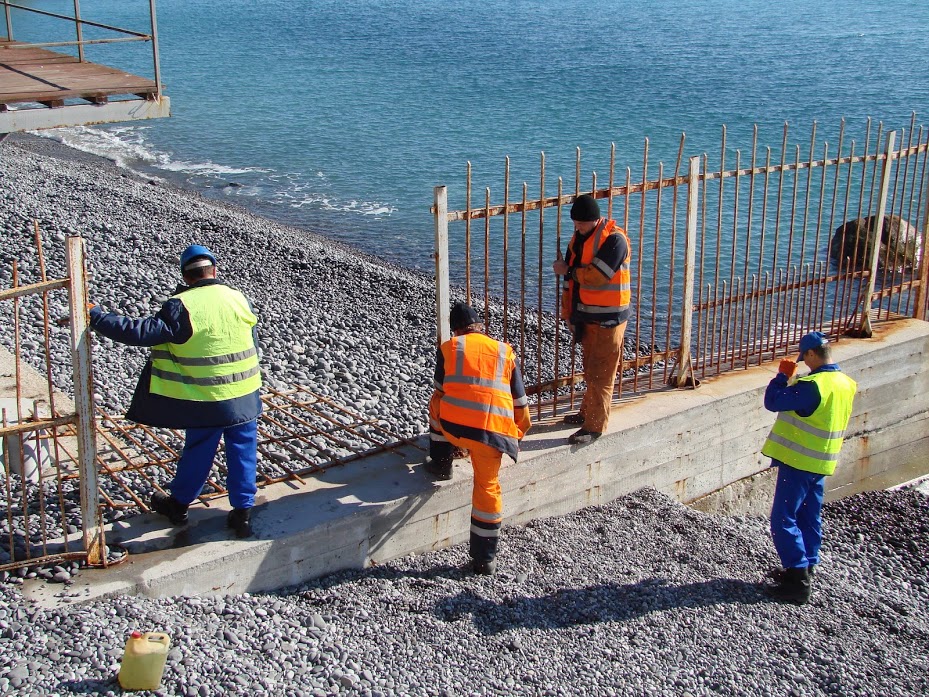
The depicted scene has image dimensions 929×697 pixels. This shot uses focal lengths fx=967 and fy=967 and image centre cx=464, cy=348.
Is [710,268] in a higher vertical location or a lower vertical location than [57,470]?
lower

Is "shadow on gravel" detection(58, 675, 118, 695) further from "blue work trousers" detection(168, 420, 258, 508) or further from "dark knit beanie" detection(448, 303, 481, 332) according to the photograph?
"dark knit beanie" detection(448, 303, 481, 332)

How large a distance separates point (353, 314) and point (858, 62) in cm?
3845

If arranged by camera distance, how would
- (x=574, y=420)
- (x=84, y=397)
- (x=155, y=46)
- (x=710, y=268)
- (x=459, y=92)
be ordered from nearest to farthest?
(x=84, y=397), (x=155, y=46), (x=574, y=420), (x=710, y=268), (x=459, y=92)

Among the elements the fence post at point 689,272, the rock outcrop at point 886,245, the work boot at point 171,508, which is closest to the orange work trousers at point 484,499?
the work boot at point 171,508

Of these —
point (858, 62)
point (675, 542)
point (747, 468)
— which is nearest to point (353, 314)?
point (747, 468)

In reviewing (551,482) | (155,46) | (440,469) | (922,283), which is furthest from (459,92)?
(440,469)

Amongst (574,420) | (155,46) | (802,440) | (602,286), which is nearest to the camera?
(802,440)

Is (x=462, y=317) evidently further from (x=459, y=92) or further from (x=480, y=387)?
(x=459, y=92)

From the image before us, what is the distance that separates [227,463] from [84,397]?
3.11ft

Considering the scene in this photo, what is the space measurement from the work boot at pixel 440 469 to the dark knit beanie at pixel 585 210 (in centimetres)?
190

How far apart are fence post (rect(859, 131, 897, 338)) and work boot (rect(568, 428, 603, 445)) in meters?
3.60

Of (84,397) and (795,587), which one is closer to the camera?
(84,397)

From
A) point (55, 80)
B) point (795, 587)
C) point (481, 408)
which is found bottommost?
point (795, 587)

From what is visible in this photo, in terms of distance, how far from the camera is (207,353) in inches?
217
